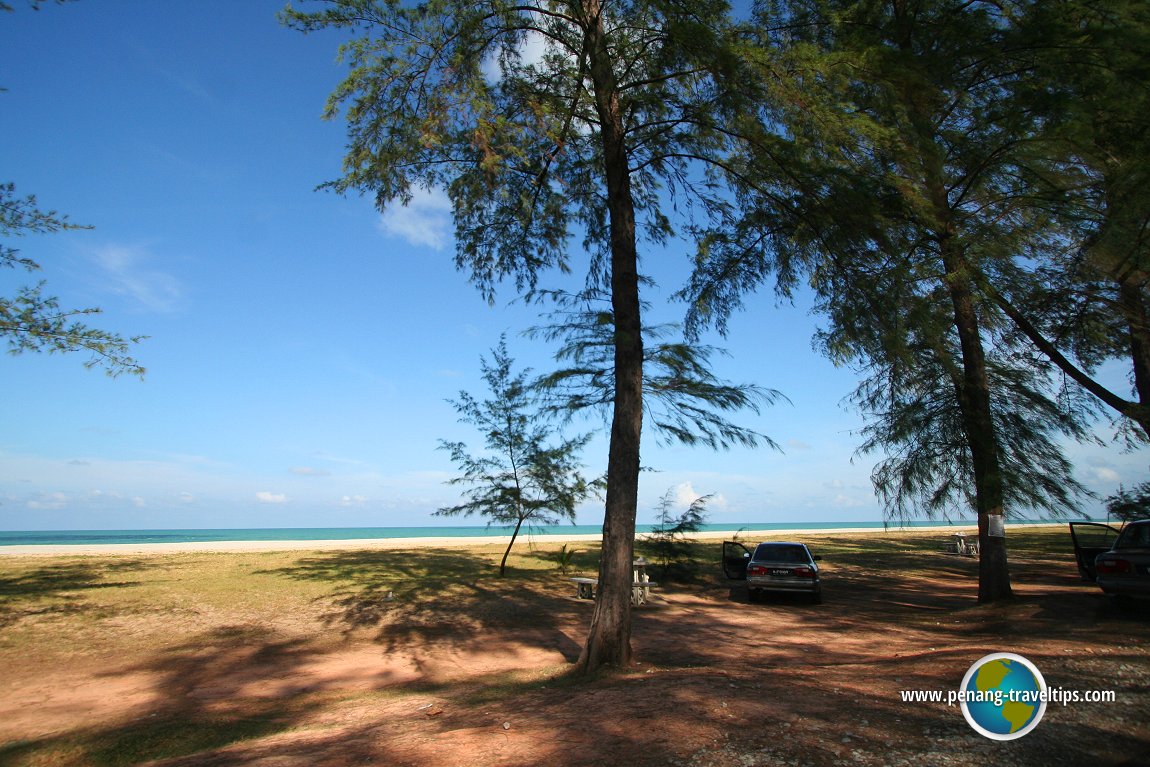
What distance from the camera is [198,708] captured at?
8086mm

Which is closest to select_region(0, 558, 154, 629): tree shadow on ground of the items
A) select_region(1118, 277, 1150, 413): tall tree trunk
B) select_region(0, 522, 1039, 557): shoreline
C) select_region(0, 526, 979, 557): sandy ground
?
select_region(0, 522, 1039, 557): shoreline

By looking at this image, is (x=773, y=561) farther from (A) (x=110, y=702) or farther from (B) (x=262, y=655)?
(A) (x=110, y=702)

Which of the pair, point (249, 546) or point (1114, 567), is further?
point (249, 546)

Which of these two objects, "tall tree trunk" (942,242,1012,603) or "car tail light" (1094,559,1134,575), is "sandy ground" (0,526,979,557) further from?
"car tail light" (1094,559,1134,575)

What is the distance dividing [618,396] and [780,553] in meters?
9.76

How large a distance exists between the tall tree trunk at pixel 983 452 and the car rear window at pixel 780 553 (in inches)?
166

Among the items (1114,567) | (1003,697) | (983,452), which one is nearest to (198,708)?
(1003,697)

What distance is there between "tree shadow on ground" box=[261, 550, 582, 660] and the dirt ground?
117 millimetres

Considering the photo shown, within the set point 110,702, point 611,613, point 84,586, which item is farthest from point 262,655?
point 84,586

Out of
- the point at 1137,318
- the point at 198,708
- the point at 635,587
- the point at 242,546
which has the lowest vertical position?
the point at 242,546

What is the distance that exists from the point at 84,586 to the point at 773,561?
19.0 meters

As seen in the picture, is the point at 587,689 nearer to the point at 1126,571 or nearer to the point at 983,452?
the point at 1126,571

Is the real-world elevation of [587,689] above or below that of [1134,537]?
below

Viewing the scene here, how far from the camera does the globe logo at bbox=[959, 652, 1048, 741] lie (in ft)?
16.1
